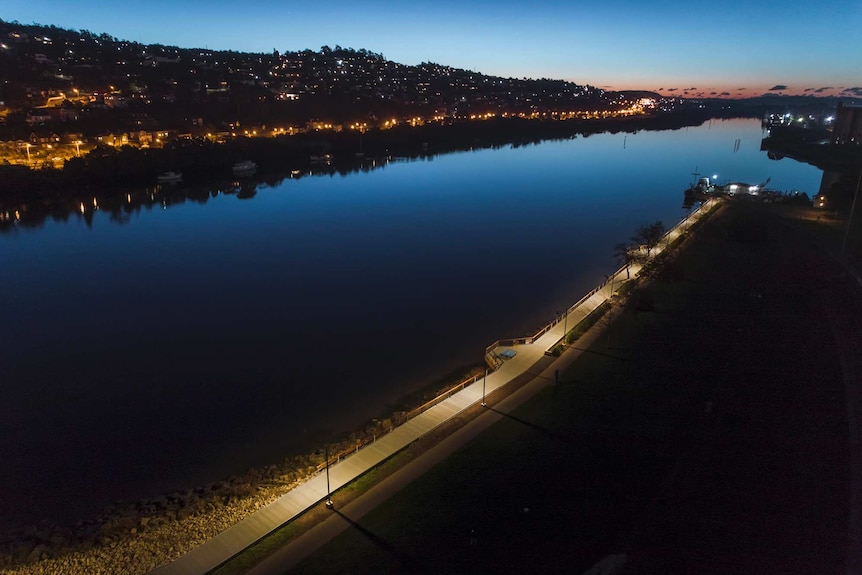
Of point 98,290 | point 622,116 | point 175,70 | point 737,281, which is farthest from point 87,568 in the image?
point 622,116

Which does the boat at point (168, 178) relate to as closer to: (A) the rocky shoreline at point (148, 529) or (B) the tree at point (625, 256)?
(B) the tree at point (625, 256)

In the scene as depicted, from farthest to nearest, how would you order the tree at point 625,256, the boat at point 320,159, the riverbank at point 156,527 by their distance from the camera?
the boat at point 320,159
the tree at point 625,256
the riverbank at point 156,527

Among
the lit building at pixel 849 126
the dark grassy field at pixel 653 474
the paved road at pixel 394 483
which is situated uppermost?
the lit building at pixel 849 126


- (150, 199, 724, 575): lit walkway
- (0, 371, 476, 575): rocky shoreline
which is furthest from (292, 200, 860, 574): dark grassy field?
(0, 371, 476, 575): rocky shoreline

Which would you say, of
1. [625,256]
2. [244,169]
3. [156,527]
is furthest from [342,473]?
[244,169]

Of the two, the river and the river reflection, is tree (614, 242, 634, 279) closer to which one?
the river

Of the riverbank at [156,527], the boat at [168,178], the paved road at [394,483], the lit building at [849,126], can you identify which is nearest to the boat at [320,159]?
the boat at [168,178]

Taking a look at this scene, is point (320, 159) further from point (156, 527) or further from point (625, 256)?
point (156, 527)
